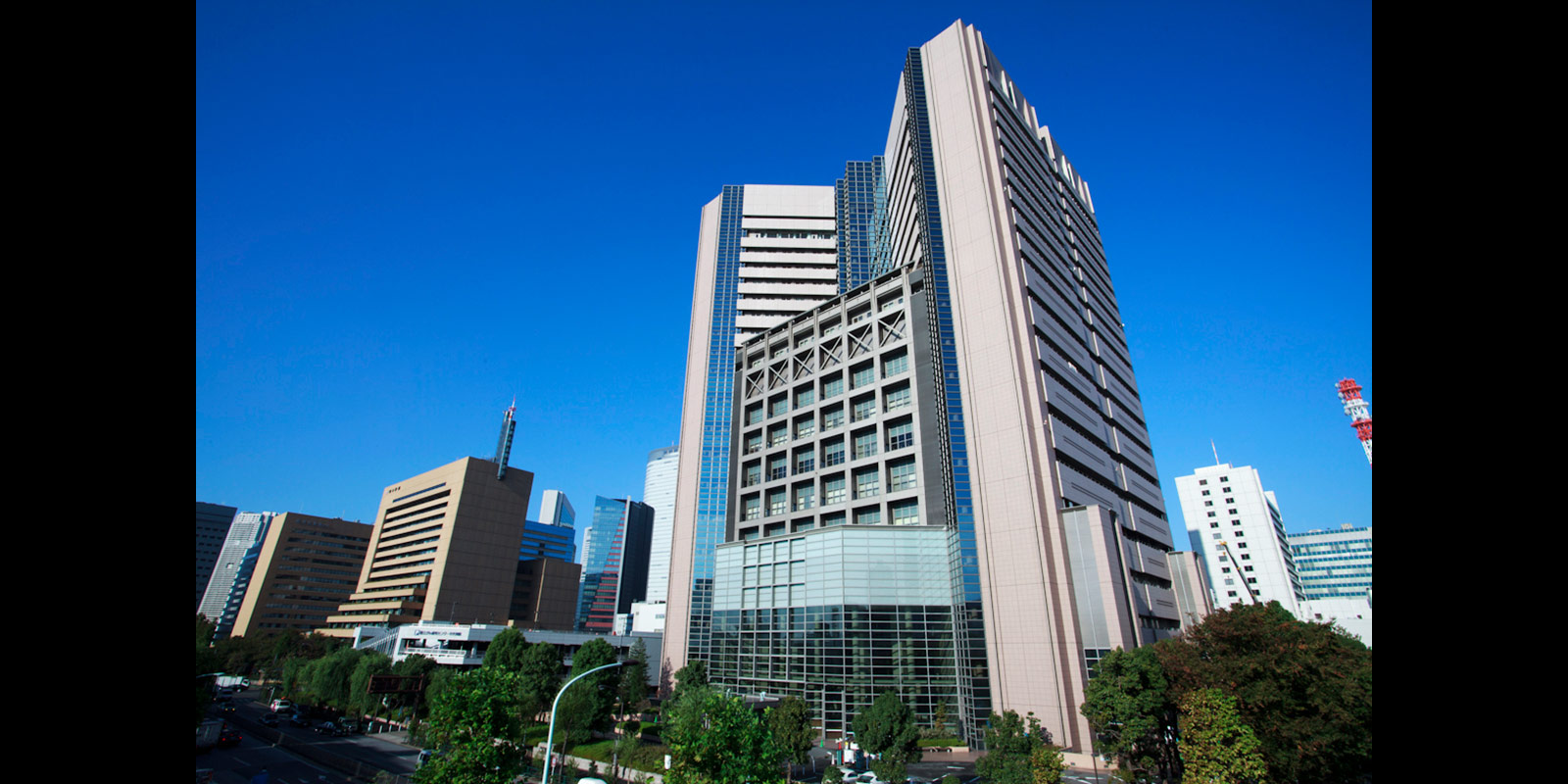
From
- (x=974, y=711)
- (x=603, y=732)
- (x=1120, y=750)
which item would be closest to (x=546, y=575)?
(x=603, y=732)

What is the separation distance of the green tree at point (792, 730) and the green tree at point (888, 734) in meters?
3.69

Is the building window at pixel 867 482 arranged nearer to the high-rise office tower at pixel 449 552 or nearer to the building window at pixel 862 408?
the building window at pixel 862 408

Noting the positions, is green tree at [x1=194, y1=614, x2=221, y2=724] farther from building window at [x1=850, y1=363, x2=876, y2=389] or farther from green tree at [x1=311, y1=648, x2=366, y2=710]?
building window at [x1=850, y1=363, x2=876, y2=389]

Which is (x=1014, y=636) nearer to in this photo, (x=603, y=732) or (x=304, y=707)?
(x=603, y=732)


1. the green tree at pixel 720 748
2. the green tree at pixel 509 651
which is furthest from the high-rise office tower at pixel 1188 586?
the green tree at pixel 509 651

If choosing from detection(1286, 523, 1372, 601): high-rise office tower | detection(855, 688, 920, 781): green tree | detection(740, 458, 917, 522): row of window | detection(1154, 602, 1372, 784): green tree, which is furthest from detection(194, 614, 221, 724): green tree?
detection(1286, 523, 1372, 601): high-rise office tower

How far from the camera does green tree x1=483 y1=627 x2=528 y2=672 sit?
65.2m

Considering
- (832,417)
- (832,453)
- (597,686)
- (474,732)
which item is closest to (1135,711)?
(474,732)

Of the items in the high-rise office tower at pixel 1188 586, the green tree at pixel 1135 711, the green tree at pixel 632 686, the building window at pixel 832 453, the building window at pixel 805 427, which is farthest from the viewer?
the building window at pixel 805 427

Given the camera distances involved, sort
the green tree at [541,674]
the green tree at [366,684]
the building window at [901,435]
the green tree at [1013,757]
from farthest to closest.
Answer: the building window at [901,435] → the green tree at [366,684] → the green tree at [541,674] → the green tree at [1013,757]

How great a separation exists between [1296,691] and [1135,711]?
862cm

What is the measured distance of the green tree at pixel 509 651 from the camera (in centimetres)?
6519

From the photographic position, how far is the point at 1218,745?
30.4m

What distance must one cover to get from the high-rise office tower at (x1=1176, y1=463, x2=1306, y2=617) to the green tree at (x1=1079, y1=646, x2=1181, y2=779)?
9836 cm
